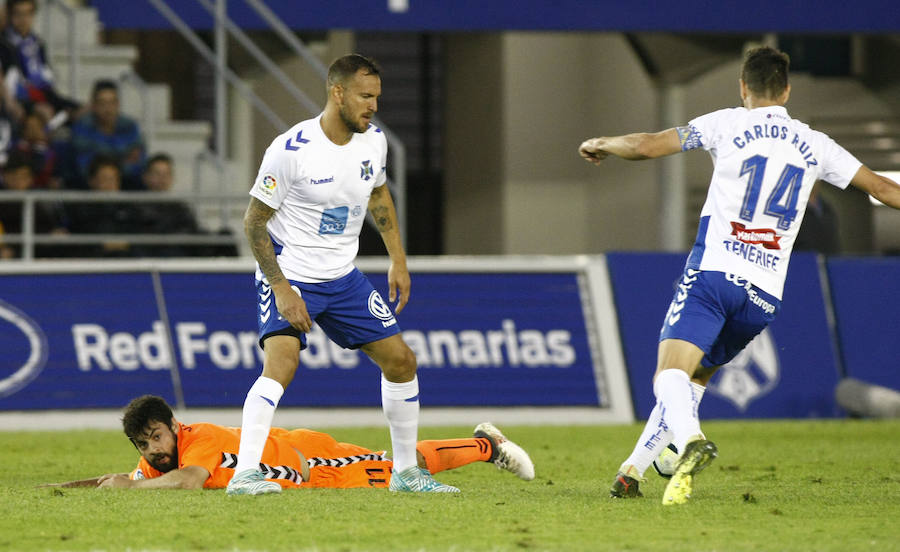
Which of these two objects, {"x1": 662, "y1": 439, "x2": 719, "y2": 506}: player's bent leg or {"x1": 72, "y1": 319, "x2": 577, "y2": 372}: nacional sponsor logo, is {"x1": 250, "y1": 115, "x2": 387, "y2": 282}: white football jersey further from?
{"x1": 72, "y1": 319, "x2": 577, "y2": 372}: nacional sponsor logo

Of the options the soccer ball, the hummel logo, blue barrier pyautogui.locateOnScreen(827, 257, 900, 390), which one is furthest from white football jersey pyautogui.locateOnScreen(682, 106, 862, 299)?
blue barrier pyautogui.locateOnScreen(827, 257, 900, 390)

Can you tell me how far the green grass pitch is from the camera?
5246 mm

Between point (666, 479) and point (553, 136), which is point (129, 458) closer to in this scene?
point (666, 479)

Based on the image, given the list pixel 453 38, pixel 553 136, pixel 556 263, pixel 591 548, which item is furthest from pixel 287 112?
pixel 591 548

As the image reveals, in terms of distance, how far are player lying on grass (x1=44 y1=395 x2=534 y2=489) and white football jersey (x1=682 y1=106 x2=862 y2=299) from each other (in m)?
1.64

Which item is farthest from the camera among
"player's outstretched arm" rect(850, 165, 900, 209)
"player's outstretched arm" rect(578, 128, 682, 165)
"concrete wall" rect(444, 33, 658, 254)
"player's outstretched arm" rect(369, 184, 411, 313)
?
"concrete wall" rect(444, 33, 658, 254)

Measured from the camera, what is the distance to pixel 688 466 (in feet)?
19.7

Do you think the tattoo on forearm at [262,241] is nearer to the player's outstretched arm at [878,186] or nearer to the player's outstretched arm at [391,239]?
the player's outstretched arm at [391,239]

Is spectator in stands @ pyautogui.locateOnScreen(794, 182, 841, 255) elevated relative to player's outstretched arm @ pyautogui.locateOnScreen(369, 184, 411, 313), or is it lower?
lower

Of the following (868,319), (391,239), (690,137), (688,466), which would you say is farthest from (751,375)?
(688,466)

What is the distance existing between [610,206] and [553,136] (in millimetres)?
1303

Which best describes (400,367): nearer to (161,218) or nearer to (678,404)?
(678,404)

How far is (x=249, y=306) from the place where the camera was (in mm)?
12227

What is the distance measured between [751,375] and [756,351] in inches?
8.5
